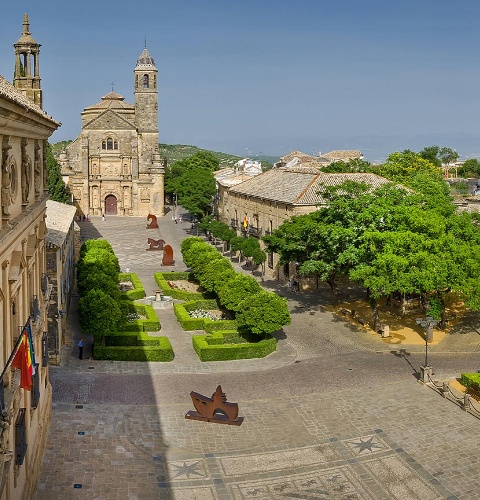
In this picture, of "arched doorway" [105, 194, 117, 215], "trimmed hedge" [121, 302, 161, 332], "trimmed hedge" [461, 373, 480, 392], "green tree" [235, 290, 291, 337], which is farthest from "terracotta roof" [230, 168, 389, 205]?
"arched doorway" [105, 194, 117, 215]

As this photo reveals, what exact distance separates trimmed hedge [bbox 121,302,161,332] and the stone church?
49624 millimetres

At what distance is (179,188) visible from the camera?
73.4 meters

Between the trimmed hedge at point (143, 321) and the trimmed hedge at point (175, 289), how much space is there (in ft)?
13.6

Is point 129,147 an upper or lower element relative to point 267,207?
upper

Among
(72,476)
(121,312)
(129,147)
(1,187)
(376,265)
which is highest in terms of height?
(129,147)

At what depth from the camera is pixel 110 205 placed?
280 ft

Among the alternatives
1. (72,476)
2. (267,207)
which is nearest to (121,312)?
(72,476)

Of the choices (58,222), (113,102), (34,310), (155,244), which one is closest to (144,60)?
(113,102)

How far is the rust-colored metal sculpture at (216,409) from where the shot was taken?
21.6 meters

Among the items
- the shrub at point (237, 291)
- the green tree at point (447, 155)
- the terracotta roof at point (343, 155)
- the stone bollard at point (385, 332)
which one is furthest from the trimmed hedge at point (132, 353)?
the green tree at point (447, 155)

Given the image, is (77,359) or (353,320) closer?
(77,359)

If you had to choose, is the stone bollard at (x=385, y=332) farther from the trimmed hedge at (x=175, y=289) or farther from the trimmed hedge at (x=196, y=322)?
the trimmed hedge at (x=175, y=289)

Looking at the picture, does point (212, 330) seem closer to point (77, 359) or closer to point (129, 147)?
point (77, 359)

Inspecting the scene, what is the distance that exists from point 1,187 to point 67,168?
74222 mm
